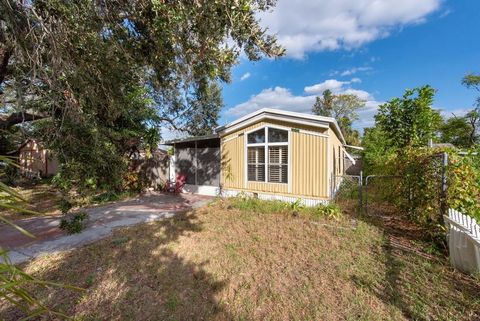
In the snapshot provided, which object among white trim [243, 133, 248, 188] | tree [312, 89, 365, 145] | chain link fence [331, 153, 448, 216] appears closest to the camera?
chain link fence [331, 153, 448, 216]

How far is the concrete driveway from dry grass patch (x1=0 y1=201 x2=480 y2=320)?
556mm

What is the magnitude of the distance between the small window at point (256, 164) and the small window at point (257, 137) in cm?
24

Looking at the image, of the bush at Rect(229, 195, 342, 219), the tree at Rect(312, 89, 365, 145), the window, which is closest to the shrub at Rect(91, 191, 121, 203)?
the bush at Rect(229, 195, 342, 219)

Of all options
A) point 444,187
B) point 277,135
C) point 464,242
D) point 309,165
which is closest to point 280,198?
point 309,165

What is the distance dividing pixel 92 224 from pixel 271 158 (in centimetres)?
576

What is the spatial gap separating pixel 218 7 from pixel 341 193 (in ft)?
22.6

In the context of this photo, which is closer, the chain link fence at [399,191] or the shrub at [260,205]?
the chain link fence at [399,191]

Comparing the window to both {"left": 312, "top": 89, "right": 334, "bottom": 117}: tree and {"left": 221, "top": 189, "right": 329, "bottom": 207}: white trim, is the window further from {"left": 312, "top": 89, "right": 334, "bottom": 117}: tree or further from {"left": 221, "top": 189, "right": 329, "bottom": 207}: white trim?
{"left": 312, "top": 89, "right": 334, "bottom": 117}: tree

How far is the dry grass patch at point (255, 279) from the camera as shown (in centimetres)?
294

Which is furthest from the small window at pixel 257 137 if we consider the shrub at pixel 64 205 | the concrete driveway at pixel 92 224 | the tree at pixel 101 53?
the shrub at pixel 64 205

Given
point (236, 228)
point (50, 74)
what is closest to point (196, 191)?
point (236, 228)

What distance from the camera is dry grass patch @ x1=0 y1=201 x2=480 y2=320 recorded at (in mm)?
2936

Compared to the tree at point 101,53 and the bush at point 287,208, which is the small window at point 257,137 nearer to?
the bush at point 287,208

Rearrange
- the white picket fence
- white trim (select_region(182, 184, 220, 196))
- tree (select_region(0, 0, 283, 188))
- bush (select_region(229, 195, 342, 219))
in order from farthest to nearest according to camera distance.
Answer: white trim (select_region(182, 184, 220, 196))
bush (select_region(229, 195, 342, 219))
tree (select_region(0, 0, 283, 188))
the white picket fence
